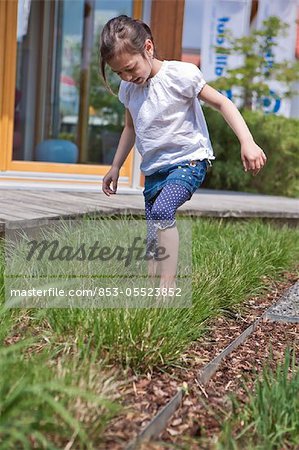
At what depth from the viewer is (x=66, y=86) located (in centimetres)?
742

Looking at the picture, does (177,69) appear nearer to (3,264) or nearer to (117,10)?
(3,264)

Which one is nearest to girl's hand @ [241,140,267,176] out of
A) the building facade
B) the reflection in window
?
the building facade

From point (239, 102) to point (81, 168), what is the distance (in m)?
3.87

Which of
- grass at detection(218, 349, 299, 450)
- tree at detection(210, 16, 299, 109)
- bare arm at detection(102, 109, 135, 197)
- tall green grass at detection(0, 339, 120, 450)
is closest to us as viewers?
tall green grass at detection(0, 339, 120, 450)

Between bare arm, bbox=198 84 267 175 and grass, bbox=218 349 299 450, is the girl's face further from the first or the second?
grass, bbox=218 349 299 450

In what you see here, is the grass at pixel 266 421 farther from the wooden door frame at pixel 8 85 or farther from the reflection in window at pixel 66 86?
the reflection in window at pixel 66 86

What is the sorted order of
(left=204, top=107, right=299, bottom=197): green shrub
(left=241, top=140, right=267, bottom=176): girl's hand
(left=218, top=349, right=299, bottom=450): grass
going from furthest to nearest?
(left=204, top=107, right=299, bottom=197): green shrub, (left=241, top=140, right=267, bottom=176): girl's hand, (left=218, top=349, right=299, bottom=450): grass

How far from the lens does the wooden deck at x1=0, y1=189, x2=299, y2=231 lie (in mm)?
3918

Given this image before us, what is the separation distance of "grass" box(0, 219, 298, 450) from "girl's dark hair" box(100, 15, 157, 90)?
0.95 metres

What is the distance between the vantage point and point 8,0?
5242 mm

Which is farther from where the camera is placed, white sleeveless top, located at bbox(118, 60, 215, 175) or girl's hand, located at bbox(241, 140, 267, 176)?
white sleeveless top, located at bbox(118, 60, 215, 175)

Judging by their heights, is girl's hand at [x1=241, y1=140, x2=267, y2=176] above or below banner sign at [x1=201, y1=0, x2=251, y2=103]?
below

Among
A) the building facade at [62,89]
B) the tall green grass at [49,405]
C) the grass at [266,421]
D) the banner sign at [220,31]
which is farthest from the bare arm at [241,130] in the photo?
the banner sign at [220,31]

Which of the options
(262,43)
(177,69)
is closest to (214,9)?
(262,43)
